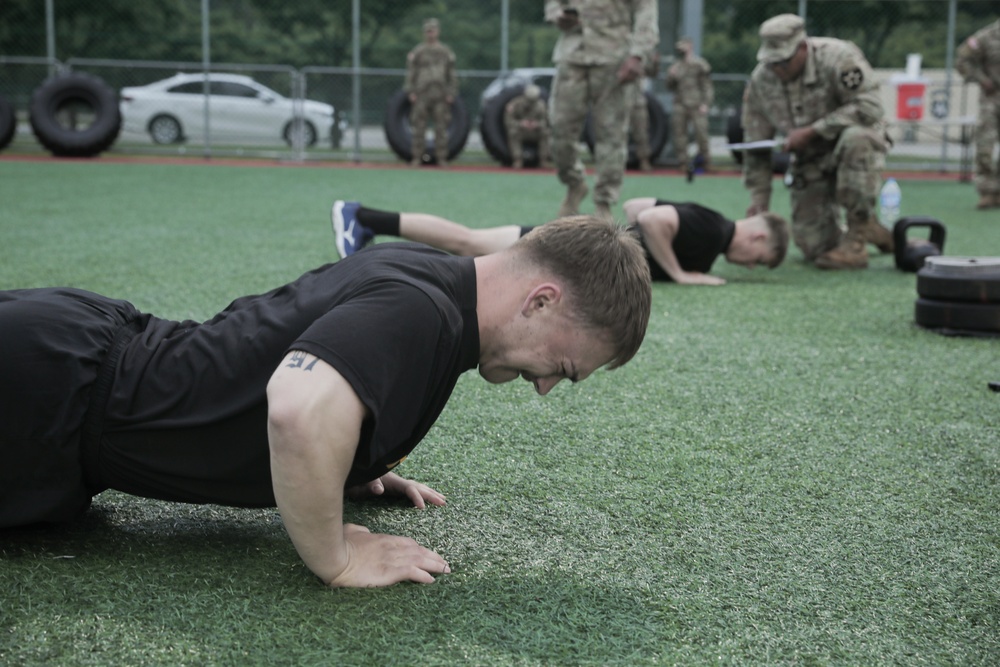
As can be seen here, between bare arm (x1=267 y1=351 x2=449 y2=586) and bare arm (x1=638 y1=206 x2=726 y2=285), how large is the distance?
3.32 meters

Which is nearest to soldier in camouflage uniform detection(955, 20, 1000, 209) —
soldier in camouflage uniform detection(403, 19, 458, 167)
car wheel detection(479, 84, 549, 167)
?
car wheel detection(479, 84, 549, 167)

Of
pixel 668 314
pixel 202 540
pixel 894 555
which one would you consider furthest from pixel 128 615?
pixel 668 314

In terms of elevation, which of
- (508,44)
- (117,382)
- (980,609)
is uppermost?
(508,44)

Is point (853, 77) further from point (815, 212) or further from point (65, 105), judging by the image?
point (65, 105)

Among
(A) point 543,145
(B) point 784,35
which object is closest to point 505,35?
(A) point 543,145

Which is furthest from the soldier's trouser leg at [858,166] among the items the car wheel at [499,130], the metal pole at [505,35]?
the metal pole at [505,35]

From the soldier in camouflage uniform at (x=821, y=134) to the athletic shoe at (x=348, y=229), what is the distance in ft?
8.26

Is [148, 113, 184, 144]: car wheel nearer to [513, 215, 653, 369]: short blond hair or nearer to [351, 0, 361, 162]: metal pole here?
[351, 0, 361, 162]: metal pole

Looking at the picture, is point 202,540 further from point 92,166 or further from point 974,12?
point 974,12

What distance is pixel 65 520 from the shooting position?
1736 mm

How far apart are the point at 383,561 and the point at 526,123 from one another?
13.1 m

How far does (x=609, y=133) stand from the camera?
661 centimetres

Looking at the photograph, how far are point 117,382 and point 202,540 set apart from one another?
0.34m

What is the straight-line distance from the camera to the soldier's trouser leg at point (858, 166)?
17.4 ft
